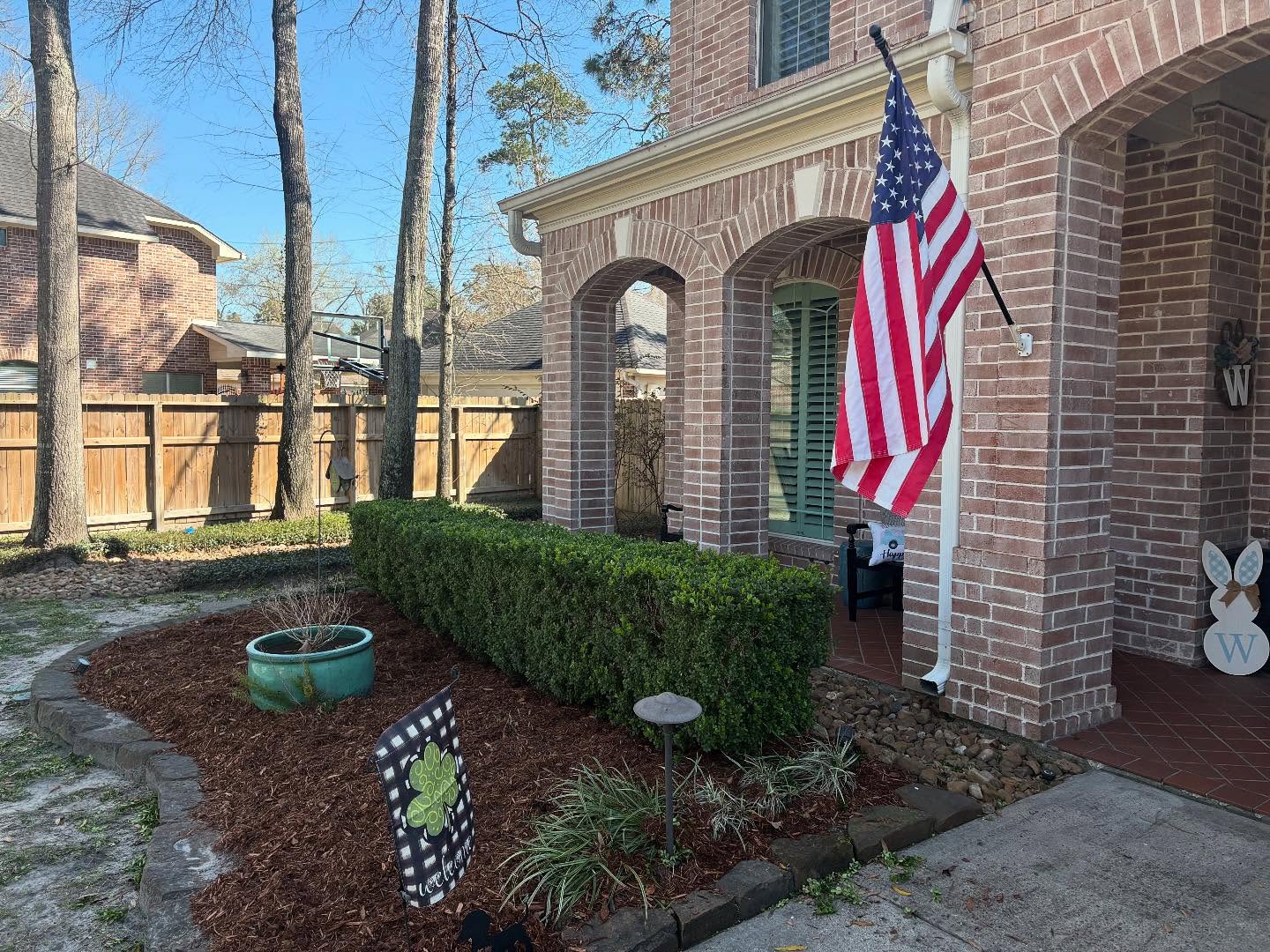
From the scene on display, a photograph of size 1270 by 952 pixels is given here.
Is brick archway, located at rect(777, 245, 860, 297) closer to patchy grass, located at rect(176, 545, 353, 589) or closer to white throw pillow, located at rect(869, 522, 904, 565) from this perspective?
white throw pillow, located at rect(869, 522, 904, 565)

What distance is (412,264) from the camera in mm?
11078

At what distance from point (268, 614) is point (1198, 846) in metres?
6.13

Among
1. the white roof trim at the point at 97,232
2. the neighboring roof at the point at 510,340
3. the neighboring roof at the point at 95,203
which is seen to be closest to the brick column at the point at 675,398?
the neighboring roof at the point at 510,340

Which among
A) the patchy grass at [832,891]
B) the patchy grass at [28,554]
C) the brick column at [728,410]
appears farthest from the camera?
the patchy grass at [28,554]

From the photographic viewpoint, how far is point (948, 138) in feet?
15.7

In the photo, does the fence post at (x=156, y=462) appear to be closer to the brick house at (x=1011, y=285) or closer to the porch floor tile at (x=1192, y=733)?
the brick house at (x=1011, y=285)

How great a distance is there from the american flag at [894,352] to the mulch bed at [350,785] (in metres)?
1.35

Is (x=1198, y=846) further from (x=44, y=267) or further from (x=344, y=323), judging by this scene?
(x=344, y=323)

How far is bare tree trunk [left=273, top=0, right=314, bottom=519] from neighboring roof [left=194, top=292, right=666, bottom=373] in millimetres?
7719

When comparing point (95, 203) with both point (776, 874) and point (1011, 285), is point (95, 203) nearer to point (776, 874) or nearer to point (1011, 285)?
point (1011, 285)

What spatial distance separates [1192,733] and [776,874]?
264 cm

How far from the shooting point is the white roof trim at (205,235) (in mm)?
19312

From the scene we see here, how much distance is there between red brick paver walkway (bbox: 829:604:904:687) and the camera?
5.51 metres

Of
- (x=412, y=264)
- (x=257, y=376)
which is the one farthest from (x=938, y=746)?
(x=257, y=376)
